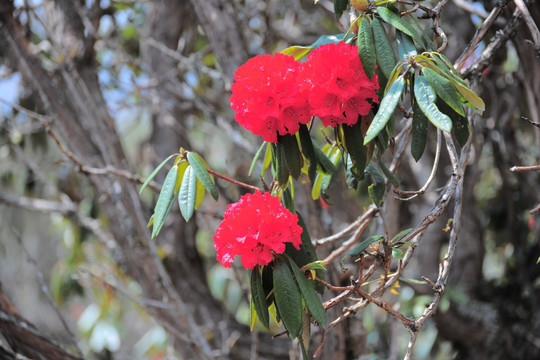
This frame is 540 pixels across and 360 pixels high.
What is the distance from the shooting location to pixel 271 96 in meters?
1.12

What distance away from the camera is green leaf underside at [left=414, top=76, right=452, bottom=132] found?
3.11ft

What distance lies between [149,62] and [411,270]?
7.01 ft

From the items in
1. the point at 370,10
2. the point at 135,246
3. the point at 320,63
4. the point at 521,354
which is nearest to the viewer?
the point at 320,63

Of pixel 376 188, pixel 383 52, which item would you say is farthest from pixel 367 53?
pixel 376 188

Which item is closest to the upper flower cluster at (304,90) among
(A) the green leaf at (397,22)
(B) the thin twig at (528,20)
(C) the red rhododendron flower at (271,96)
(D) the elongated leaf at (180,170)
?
(C) the red rhododendron flower at (271,96)

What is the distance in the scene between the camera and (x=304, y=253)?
127 centimetres

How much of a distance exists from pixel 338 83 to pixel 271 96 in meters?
0.14

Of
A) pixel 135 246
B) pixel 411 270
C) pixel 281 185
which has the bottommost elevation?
pixel 411 270

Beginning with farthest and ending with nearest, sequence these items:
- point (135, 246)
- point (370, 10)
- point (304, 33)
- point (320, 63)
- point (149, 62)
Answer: point (304, 33) < point (149, 62) < point (135, 246) < point (370, 10) < point (320, 63)

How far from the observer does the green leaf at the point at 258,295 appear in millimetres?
1146

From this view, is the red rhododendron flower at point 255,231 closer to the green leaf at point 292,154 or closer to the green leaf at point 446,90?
the green leaf at point 292,154

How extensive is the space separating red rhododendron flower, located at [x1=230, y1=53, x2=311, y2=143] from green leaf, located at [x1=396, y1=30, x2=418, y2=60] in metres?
0.22

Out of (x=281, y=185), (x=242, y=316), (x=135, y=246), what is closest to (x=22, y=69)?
(x=135, y=246)

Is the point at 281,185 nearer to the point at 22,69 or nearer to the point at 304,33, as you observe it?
the point at 22,69
